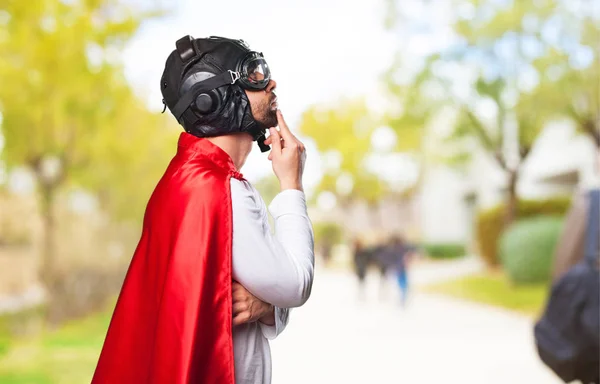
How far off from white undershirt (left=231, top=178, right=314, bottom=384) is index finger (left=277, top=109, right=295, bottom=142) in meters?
0.10

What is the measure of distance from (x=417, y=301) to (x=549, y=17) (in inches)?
182

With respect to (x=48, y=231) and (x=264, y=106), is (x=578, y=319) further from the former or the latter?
(x=48, y=231)

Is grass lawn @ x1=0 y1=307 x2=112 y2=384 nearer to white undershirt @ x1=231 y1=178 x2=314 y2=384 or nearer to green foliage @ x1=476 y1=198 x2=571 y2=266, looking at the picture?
white undershirt @ x1=231 y1=178 x2=314 y2=384

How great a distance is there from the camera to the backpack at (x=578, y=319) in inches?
112

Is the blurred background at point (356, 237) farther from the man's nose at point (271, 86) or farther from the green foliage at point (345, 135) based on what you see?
the green foliage at point (345, 135)

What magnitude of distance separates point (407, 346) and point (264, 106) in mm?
5794

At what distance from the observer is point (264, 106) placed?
1.35 metres

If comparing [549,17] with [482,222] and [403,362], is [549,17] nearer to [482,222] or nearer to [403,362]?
[482,222]

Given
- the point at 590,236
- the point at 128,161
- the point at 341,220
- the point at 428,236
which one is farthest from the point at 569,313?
the point at 341,220

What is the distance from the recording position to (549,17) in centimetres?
1171

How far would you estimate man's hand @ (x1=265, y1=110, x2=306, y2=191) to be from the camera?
4.32ft

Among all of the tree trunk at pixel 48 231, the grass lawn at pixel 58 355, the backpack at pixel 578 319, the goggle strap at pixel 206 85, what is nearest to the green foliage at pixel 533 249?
the grass lawn at pixel 58 355

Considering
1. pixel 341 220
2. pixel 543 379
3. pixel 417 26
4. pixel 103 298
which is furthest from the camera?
pixel 341 220

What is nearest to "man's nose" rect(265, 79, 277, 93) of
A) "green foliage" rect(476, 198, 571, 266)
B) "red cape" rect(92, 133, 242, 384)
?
"red cape" rect(92, 133, 242, 384)
